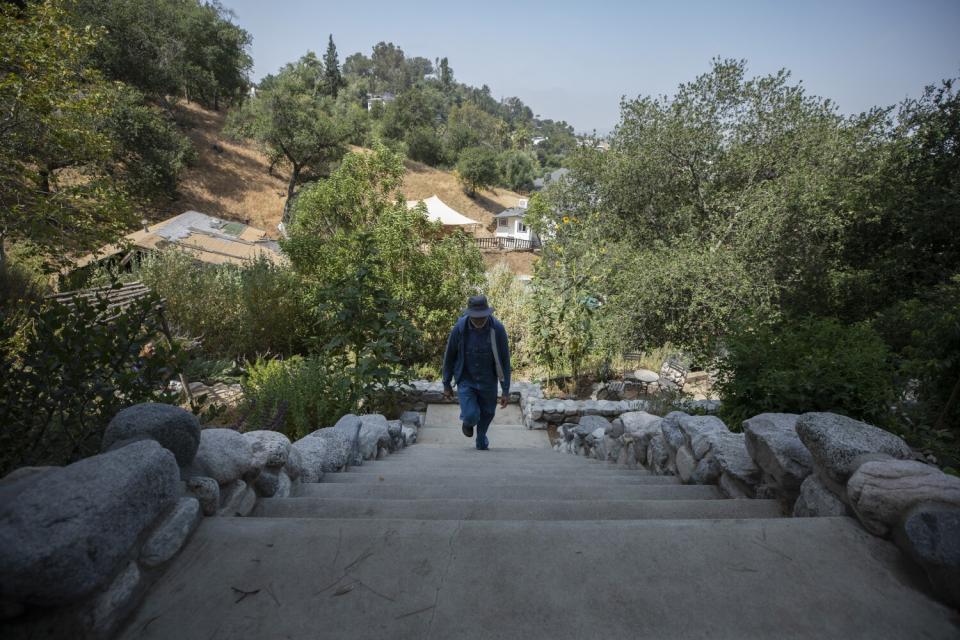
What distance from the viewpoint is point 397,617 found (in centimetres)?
128

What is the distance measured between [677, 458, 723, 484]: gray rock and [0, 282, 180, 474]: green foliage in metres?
2.86

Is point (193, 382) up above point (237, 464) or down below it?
below

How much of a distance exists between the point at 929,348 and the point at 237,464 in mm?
5224

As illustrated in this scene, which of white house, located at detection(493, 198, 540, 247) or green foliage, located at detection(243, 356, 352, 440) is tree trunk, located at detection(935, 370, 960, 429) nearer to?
green foliage, located at detection(243, 356, 352, 440)

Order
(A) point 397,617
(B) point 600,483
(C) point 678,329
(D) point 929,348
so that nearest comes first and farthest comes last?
(A) point 397,617 → (B) point 600,483 → (D) point 929,348 → (C) point 678,329

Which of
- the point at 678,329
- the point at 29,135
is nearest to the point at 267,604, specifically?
the point at 678,329

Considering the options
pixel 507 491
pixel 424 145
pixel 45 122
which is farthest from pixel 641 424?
pixel 424 145

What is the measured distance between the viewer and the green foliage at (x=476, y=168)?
1656 inches

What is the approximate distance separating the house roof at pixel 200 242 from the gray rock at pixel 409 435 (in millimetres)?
8259

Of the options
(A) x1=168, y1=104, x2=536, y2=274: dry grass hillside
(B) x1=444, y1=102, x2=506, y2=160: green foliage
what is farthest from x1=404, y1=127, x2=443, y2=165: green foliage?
(B) x1=444, y1=102, x2=506, y2=160: green foliage

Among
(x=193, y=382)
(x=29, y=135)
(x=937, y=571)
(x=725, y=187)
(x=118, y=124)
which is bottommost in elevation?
(x=193, y=382)

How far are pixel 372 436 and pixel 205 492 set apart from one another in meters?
2.42

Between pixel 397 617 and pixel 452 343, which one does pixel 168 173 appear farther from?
pixel 397 617

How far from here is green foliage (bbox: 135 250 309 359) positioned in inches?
372
